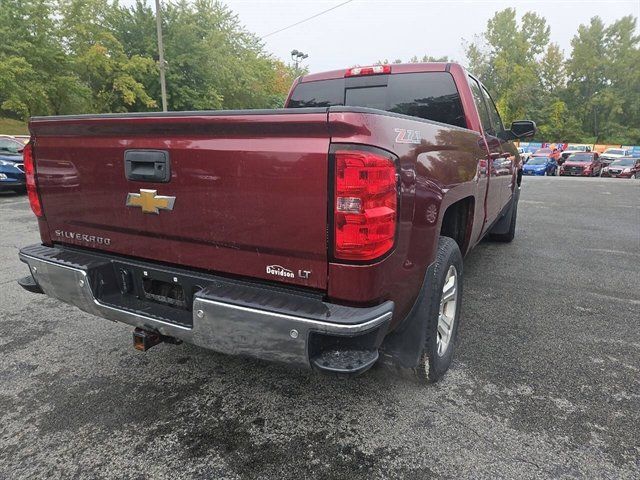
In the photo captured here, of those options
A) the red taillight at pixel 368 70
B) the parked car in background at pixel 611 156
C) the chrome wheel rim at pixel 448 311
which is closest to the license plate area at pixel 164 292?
the chrome wheel rim at pixel 448 311

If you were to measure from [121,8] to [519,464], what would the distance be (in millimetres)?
27941

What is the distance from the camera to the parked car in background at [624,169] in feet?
78.9

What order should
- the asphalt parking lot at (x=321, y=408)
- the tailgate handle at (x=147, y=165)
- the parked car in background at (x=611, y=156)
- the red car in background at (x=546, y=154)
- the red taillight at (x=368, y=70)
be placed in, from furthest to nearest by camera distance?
the red car in background at (x=546, y=154)
the parked car in background at (x=611, y=156)
the red taillight at (x=368, y=70)
the tailgate handle at (x=147, y=165)
the asphalt parking lot at (x=321, y=408)

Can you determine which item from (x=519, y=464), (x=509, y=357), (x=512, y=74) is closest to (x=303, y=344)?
(x=519, y=464)

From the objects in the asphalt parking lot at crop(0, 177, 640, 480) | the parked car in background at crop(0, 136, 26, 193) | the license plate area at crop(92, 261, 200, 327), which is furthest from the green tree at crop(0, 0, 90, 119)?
the license plate area at crop(92, 261, 200, 327)

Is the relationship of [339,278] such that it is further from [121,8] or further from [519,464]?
[121,8]

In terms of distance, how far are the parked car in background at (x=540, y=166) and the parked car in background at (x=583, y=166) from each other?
107 centimetres

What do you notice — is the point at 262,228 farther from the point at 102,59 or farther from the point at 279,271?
the point at 102,59

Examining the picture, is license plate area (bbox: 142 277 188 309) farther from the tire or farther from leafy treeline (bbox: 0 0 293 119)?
leafy treeline (bbox: 0 0 293 119)

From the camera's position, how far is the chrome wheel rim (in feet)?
8.77

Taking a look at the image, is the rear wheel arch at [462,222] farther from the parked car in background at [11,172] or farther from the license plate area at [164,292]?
the parked car in background at [11,172]

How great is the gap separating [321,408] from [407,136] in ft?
4.98

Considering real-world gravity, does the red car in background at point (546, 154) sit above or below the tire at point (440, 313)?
above

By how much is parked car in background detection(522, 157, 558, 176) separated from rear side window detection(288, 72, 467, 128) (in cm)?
2668
